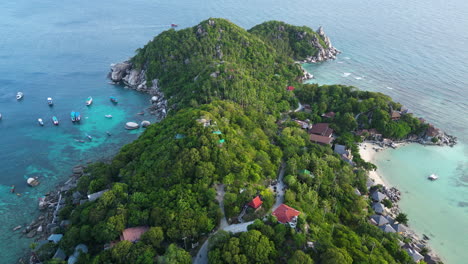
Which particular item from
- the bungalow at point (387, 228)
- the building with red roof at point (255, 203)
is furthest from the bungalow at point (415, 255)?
the building with red roof at point (255, 203)

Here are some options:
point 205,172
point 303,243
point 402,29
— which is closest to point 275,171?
point 205,172

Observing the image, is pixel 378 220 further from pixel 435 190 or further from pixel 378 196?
pixel 435 190

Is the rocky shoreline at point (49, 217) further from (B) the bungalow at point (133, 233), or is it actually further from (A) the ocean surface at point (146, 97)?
(B) the bungalow at point (133, 233)

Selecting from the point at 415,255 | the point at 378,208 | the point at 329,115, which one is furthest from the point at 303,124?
the point at 415,255

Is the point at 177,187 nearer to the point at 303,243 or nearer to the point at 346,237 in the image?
the point at 303,243

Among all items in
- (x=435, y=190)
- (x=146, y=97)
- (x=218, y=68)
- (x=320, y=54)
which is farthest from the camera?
(x=320, y=54)

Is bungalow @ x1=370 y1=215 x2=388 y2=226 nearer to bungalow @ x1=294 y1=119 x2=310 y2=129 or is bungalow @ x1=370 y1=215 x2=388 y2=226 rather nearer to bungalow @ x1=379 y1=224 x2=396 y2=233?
bungalow @ x1=379 y1=224 x2=396 y2=233

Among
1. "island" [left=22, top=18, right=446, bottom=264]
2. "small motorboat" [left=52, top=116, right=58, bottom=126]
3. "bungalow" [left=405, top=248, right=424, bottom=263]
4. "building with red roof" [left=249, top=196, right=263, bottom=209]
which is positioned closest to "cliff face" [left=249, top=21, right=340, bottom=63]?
"island" [left=22, top=18, right=446, bottom=264]
